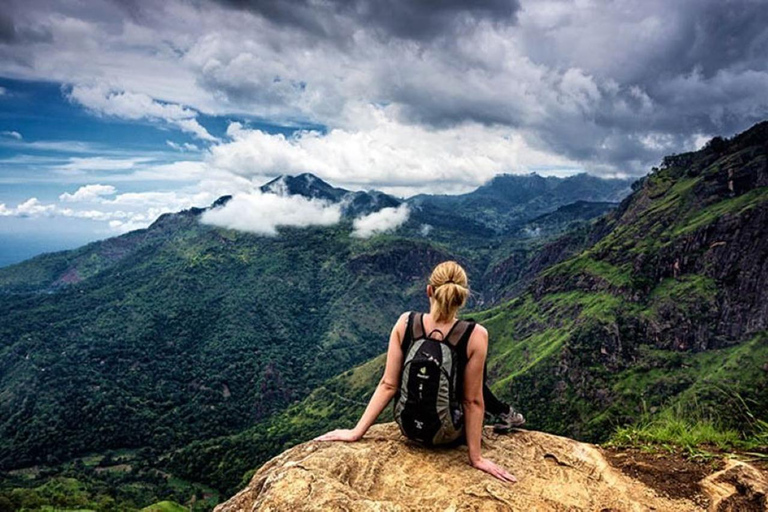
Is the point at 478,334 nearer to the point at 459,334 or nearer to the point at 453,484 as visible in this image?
the point at 459,334

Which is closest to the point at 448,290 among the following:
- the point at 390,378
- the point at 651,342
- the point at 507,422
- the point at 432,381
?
the point at 432,381

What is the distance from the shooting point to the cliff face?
514cm

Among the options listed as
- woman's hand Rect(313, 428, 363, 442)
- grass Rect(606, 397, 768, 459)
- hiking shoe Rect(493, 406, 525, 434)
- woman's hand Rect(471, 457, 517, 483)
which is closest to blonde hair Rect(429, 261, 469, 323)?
woman's hand Rect(471, 457, 517, 483)

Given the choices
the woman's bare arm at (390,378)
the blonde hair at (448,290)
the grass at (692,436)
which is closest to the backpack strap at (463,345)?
the blonde hair at (448,290)

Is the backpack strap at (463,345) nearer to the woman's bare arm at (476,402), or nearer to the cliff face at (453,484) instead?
the woman's bare arm at (476,402)

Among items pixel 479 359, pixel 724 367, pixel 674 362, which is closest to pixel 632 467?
pixel 479 359

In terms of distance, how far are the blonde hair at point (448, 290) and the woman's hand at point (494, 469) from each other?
80.9 inches

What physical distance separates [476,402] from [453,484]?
1.12 metres

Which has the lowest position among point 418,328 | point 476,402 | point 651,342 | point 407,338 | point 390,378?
point 651,342

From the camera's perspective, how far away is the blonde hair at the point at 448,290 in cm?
588

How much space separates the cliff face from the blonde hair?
215 cm

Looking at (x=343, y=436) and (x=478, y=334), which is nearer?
(x=478, y=334)

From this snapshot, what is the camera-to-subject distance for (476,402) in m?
6.22

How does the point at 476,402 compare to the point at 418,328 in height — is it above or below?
below
